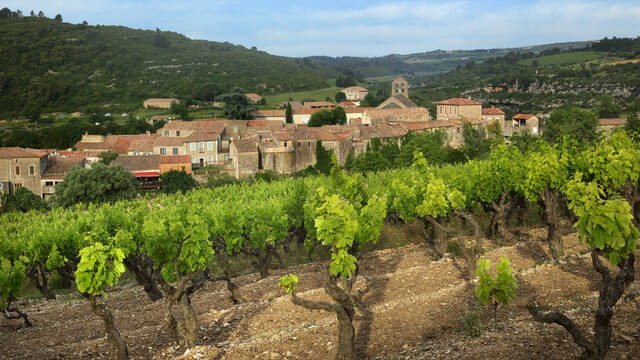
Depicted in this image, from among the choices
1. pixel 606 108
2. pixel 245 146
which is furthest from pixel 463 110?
pixel 245 146

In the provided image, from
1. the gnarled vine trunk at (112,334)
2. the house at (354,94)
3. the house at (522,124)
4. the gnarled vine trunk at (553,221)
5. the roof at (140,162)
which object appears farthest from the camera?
the house at (354,94)

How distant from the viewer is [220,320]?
12.0m

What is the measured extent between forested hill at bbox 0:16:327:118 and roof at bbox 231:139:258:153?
168 ft

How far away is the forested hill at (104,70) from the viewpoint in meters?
91.9

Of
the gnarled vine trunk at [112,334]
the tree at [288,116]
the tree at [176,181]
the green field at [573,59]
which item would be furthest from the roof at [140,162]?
the green field at [573,59]

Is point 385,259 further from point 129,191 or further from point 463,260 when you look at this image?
point 129,191

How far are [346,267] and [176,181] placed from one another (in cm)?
3910

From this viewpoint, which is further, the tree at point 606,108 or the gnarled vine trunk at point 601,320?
the tree at point 606,108

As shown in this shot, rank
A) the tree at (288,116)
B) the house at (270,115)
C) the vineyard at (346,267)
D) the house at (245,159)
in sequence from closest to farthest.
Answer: the vineyard at (346,267) < the house at (245,159) < the house at (270,115) < the tree at (288,116)

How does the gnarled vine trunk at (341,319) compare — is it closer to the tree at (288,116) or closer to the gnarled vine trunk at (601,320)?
the gnarled vine trunk at (601,320)

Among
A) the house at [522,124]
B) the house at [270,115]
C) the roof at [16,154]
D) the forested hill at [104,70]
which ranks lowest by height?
the roof at [16,154]

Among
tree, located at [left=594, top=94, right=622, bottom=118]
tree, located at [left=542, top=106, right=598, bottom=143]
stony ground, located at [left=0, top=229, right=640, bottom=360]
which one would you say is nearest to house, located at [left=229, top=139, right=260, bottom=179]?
tree, located at [left=542, top=106, right=598, bottom=143]

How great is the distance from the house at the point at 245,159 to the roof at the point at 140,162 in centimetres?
746

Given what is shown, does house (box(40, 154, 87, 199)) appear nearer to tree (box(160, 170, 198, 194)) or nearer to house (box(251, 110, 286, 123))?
tree (box(160, 170, 198, 194))
